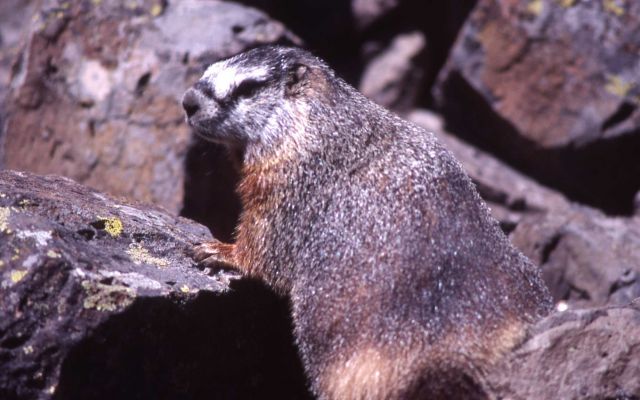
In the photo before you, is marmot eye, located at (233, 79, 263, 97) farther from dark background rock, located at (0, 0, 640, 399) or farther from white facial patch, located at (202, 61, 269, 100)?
dark background rock, located at (0, 0, 640, 399)

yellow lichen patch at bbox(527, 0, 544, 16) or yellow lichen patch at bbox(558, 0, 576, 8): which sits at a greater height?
yellow lichen patch at bbox(558, 0, 576, 8)

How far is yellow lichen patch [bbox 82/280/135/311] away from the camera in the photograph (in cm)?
378

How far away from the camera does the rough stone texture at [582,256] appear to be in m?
6.32

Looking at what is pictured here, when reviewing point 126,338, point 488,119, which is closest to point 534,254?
point 488,119

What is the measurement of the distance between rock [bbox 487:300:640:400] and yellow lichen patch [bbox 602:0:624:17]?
4.21m

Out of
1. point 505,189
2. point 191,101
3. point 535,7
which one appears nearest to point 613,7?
point 535,7

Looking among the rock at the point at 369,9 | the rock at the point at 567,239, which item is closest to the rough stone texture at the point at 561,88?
the rock at the point at 567,239

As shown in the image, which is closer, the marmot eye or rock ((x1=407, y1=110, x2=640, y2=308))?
the marmot eye

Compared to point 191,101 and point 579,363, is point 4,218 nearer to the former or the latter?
point 191,101

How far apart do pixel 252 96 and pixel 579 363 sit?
265 centimetres

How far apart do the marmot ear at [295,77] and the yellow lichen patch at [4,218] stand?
6.46ft

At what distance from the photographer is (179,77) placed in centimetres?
659

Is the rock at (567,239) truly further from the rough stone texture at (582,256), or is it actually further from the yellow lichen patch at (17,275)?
the yellow lichen patch at (17,275)

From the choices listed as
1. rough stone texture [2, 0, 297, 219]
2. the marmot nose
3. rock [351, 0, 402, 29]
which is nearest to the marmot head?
the marmot nose
